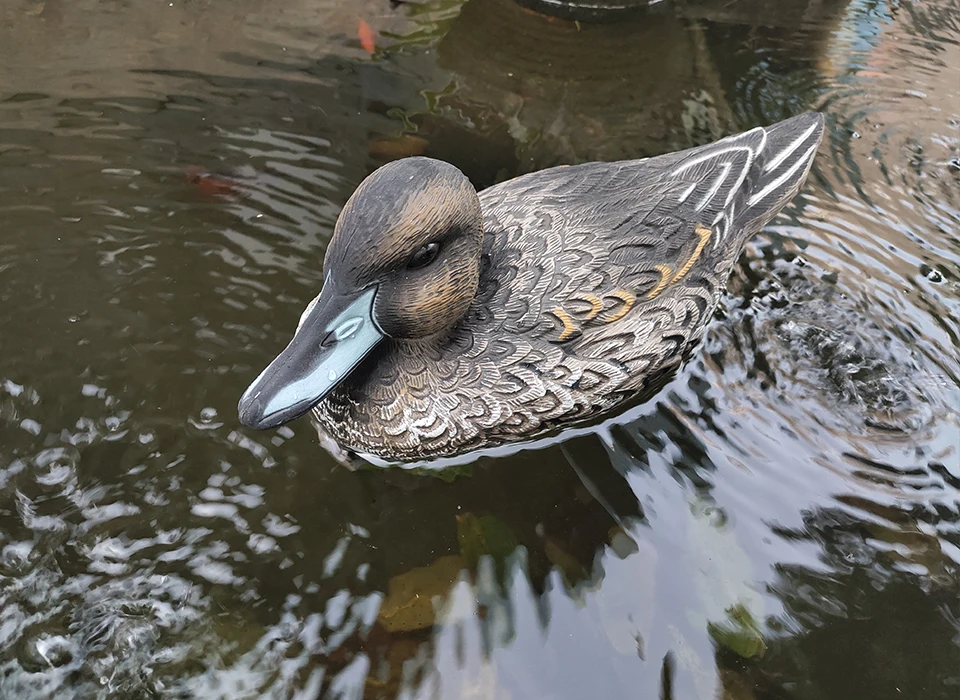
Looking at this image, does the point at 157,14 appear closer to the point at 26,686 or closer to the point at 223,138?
the point at 223,138

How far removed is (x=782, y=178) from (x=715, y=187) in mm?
444

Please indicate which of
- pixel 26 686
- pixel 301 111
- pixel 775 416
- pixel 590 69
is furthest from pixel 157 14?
pixel 775 416

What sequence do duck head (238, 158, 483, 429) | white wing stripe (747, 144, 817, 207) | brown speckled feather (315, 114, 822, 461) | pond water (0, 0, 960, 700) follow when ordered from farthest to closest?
1. white wing stripe (747, 144, 817, 207)
2. brown speckled feather (315, 114, 822, 461)
3. pond water (0, 0, 960, 700)
4. duck head (238, 158, 483, 429)

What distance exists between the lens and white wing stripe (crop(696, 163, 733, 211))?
2.84m

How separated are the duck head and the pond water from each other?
61 cm

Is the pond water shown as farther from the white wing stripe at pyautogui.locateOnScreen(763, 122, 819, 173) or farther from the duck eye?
the duck eye

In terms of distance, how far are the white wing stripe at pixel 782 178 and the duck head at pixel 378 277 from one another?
4.56 feet

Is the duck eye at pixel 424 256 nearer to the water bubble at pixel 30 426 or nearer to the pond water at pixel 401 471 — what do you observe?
the pond water at pixel 401 471

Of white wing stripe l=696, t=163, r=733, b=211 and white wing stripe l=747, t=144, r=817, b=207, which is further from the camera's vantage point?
white wing stripe l=747, t=144, r=817, b=207

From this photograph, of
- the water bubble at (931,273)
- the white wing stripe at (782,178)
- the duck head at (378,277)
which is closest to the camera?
the duck head at (378,277)

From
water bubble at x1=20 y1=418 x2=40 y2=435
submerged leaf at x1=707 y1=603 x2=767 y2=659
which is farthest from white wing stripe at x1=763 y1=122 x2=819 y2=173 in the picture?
water bubble at x1=20 y1=418 x2=40 y2=435

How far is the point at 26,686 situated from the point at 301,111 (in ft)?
9.83

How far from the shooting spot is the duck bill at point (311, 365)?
215 cm

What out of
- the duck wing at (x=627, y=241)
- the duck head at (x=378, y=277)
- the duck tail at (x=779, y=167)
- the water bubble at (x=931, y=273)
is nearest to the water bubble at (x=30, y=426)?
the duck head at (x=378, y=277)
